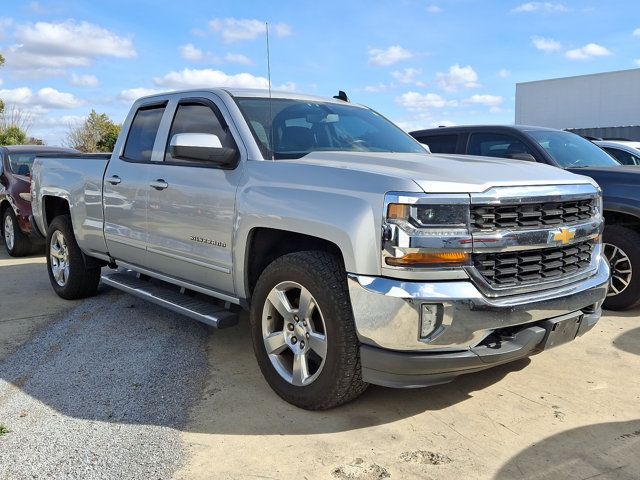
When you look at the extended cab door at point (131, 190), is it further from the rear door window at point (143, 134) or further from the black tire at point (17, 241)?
the black tire at point (17, 241)

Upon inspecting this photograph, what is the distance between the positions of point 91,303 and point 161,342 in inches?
64.9

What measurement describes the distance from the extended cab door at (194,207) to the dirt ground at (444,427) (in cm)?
75

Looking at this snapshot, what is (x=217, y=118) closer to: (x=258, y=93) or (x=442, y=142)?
(x=258, y=93)

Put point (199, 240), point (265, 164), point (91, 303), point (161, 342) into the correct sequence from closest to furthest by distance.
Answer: point (265, 164), point (199, 240), point (161, 342), point (91, 303)

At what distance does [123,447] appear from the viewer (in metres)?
2.98

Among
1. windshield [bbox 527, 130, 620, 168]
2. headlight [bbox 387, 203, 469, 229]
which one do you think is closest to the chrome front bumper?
headlight [bbox 387, 203, 469, 229]

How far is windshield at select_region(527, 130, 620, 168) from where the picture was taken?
6.01m

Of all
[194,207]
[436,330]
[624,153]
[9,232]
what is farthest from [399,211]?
[624,153]

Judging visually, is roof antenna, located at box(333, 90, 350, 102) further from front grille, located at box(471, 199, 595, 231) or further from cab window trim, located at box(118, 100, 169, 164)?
front grille, located at box(471, 199, 595, 231)

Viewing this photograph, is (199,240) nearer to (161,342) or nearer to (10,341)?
(161,342)

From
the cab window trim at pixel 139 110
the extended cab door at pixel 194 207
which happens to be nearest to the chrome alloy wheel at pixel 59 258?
the cab window trim at pixel 139 110

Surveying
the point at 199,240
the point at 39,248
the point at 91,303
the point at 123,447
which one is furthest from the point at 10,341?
the point at 39,248

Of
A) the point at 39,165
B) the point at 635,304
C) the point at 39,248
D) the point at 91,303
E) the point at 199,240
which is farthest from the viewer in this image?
the point at 39,248

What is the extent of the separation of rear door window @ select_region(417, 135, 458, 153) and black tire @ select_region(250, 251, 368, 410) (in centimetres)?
424
